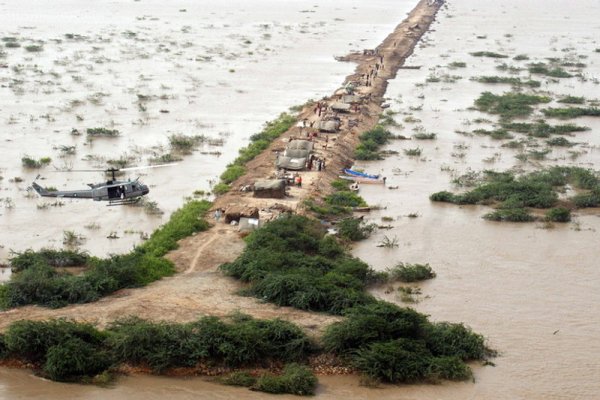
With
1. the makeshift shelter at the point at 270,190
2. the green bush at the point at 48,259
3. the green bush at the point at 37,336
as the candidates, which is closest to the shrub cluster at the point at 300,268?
the makeshift shelter at the point at 270,190

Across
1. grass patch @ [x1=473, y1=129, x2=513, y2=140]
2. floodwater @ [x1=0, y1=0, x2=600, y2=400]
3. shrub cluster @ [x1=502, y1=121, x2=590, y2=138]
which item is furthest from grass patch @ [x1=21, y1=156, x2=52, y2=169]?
shrub cluster @ [x1=502, y1=121, x2=590, y2=138]

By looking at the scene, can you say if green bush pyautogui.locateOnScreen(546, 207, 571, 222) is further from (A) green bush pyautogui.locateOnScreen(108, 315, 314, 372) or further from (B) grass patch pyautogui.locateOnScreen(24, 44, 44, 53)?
(B) grass patch pyautogui.locateOnScreen(24, 44, 44, 53)

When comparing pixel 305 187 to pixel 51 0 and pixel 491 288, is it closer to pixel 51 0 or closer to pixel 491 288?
pixel 491 288

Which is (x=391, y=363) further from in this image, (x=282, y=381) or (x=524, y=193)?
(x=524, y=193)

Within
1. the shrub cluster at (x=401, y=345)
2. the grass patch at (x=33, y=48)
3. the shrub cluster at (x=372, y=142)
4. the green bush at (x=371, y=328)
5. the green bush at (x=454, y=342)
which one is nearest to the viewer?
the shrub cluster at (x=401, y=345)

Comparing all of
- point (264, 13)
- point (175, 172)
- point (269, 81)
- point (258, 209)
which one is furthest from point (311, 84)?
point (264, 13)

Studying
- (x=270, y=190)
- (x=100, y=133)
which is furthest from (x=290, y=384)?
(x=100, y=133)

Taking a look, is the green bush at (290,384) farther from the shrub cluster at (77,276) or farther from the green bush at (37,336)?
the shrub cluster at (77,276)
